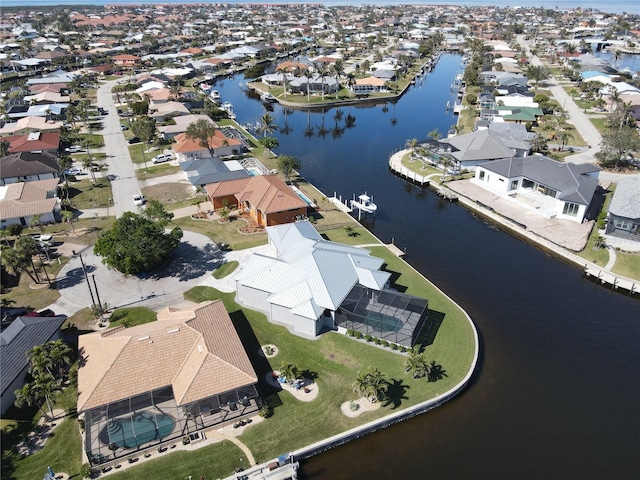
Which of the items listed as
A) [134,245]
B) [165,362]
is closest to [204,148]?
[134,245]

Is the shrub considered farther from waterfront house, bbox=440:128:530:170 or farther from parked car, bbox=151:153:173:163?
parked car, bbox=151:153:173:163

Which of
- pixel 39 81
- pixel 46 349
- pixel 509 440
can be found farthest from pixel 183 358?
pixel 39 81

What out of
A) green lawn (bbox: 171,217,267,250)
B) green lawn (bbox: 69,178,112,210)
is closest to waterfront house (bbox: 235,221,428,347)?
green lawn (bbox: 171,217,267,250)

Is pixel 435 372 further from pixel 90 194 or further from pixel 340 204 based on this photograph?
pixel 90 194

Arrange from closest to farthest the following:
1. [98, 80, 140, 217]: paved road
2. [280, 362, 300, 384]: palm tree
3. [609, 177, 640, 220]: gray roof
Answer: [280, 362, 300, 384]: palm tree < [609, 177, 640, 220]: gray roof < [98, 80, 140, 217]: paved road

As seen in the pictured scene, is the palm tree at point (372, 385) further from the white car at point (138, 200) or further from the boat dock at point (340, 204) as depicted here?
the white car at point (138, 200)
